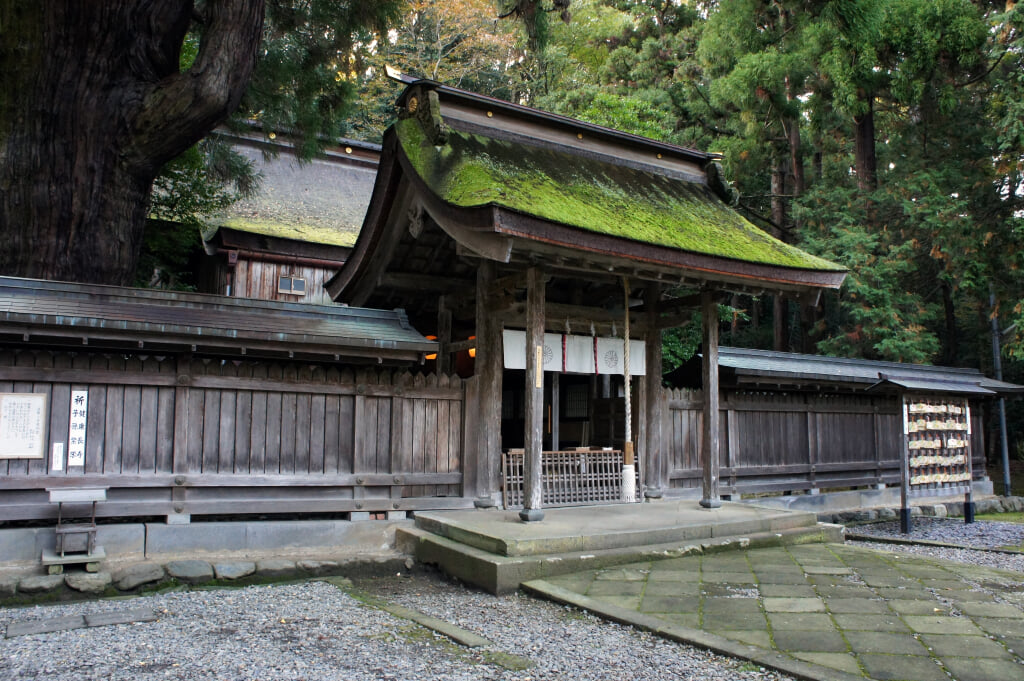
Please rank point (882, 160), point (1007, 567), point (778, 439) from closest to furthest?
point (1007, 567) → point (778, 439) → point (882, 160)

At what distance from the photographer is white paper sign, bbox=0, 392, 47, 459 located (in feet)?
22.7

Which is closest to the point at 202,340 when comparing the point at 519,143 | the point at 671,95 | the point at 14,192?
the point at 14,192

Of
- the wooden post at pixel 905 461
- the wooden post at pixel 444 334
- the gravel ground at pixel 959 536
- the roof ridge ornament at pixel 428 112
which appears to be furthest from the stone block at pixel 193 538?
the wooden post at pixel 905 461

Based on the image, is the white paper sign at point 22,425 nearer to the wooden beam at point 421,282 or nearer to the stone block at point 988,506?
the wooden beam at point 421,282

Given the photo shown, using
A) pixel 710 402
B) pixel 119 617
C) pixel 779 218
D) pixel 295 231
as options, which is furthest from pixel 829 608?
pixel 779 218

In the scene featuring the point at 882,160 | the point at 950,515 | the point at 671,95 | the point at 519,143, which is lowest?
the point at 950,515

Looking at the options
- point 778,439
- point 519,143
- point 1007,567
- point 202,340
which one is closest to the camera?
point 202,340

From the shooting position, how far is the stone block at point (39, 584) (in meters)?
6.37

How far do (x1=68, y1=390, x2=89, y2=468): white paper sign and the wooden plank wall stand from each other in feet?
0.16

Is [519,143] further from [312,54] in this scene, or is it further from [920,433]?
[920,433]

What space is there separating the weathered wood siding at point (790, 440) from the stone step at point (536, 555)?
2760 mm

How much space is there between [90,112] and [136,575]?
20.1 ft

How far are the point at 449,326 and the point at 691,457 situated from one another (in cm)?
440

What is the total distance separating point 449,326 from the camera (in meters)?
10.8
